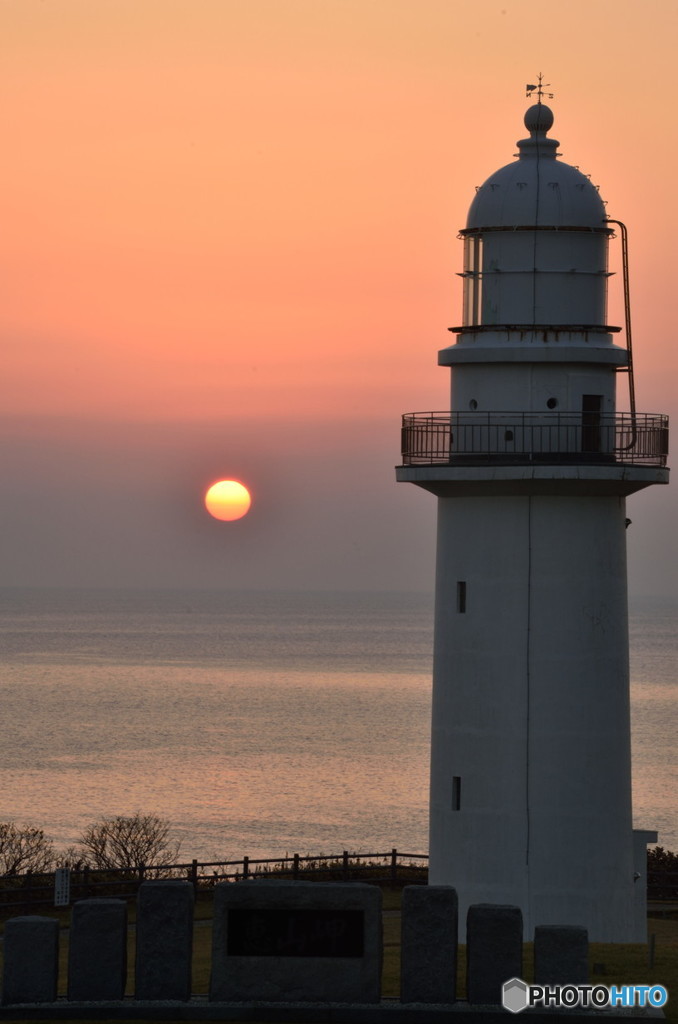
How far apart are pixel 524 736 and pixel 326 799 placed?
2242 inches

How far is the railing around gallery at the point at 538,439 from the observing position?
2786 centimetres

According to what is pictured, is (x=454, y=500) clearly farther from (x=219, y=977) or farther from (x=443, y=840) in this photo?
(x=219, y=977)

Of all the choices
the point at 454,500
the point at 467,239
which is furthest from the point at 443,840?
the point at 467,239

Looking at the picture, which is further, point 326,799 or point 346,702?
point 346,702

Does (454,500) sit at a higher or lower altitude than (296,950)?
higher

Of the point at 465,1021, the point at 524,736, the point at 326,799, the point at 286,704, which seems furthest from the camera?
the point at 286,704

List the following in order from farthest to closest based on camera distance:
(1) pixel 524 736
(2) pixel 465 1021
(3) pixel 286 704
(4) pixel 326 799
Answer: (3) pixel 286 704
(4) pixel 326 799
(1) pixel 524 736
(2) pixel 465 1021

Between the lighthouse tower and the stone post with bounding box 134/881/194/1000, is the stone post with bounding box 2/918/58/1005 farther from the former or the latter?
the lighthouse tower

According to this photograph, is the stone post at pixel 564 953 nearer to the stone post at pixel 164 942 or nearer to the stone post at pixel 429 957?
the stone post at pixel 429 957

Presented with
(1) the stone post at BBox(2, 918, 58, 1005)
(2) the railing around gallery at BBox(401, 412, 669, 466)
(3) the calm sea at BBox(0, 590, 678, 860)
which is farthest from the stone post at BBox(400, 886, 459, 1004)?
(3) the calm sea at BBox(0, 590, 678, 860)

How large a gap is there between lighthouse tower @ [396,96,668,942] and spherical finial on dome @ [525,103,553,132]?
873mm

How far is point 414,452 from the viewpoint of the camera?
28516 mm

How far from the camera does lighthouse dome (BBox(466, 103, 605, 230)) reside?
27969mm

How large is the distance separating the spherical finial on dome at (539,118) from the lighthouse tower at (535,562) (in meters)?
0.87
